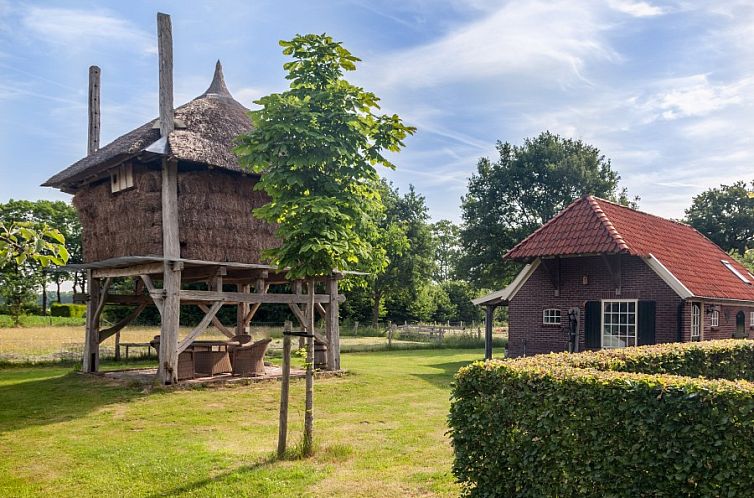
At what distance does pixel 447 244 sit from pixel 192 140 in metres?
65.0

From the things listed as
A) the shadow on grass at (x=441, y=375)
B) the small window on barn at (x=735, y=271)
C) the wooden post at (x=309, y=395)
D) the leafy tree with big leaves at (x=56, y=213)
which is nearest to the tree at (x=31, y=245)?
the wooden post at (x=309, y=395)

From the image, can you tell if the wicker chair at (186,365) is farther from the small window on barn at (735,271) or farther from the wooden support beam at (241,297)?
A: the small window on barn at (735,271)

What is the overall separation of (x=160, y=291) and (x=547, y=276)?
11.3 meters

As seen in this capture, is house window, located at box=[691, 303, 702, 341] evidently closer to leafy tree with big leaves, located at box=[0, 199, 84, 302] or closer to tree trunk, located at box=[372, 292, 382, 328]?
tree trunk, located at box=[372, 292, 382, 328]

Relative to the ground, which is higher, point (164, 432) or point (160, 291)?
point (160, 291)

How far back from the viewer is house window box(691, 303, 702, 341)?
690 inches

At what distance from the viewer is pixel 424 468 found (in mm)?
7887

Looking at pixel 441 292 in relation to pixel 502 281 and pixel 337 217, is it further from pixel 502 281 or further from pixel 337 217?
pixel 337 217

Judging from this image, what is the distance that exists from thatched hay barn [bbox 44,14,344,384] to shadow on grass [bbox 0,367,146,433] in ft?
4.29

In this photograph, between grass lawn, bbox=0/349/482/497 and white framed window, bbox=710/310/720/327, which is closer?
grass lawn, bbox=0/349/482/497

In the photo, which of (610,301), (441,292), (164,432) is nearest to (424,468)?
(164,432)

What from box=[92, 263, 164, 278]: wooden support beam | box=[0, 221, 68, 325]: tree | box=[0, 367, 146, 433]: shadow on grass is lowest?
box=[0, 367, 146, 433]: shadow on grass

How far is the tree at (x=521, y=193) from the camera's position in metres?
38.9

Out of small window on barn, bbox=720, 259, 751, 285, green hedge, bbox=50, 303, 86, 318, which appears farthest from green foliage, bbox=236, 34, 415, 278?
green hedge, bbox=50, 303, 86, 318
